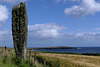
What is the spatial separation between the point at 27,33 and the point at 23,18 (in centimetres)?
129

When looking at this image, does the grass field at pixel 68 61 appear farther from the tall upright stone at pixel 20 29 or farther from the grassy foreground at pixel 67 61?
the tall upright stone at pixel 20 29

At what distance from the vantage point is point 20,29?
40.4 ft

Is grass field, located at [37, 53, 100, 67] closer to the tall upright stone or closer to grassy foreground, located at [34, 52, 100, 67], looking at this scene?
grassy foreground, located at [34, 52, 100, 67]

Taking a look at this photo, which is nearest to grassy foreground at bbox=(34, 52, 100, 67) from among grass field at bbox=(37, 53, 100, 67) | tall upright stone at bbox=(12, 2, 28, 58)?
grass field at bbox=(37, 53, 100, 67)

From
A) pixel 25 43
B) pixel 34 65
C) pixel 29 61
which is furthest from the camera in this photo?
pixel 25 43

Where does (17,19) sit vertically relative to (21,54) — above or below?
above

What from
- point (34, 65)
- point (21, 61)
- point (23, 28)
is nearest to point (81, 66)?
point (34, 65)

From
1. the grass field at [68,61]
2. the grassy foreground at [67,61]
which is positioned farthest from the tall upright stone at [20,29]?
the grass field at [68,61]

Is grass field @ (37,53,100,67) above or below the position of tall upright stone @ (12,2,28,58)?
below

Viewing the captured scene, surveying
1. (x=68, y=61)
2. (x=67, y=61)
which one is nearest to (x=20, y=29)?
(x=67, y=61)

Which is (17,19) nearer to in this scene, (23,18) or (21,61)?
(23,18)

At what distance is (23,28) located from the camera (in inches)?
484

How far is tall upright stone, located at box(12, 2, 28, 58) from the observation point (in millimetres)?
12164

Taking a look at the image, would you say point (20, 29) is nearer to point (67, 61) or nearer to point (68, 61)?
point (67, 61)
